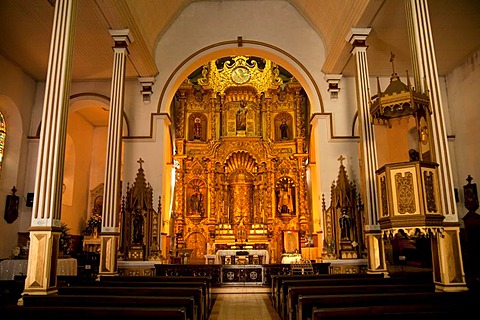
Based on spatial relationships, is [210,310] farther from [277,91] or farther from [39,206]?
[277,91]

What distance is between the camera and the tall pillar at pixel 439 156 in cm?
684

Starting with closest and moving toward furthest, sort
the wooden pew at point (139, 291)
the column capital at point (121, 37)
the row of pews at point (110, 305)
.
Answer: the row of pews at point (110, 305) → the wooden pew at point (139, 291) → the column capital at point (121, 37)

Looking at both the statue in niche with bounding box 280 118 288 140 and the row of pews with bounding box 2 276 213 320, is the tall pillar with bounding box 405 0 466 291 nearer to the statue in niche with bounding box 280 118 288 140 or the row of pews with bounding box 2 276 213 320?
the row of pews with bounding box 2 276 213 320

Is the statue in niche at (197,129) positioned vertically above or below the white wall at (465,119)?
above

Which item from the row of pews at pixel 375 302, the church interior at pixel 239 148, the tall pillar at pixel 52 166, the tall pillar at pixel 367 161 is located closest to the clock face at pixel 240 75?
the church interior at pixel 239 148

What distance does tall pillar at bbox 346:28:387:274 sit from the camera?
9188 millimetres

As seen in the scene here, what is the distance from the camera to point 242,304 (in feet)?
31.6

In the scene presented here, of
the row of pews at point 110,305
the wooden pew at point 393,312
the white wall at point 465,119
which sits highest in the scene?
the white wall at point 465,119

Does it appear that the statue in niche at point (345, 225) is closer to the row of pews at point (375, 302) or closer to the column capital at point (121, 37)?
the row of pews at point (375, 302)

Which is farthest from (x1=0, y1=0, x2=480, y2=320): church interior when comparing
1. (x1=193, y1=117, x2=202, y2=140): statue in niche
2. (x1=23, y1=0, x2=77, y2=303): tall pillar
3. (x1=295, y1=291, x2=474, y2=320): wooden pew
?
(x1=193, y1=117, x2=202, y2=140): statue in niche

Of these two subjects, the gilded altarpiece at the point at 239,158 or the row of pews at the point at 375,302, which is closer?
the row of pews at the point at 375,302

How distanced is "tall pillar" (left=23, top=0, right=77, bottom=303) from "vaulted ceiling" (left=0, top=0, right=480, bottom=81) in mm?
2128

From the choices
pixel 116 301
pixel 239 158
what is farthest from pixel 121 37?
pixel 239 158

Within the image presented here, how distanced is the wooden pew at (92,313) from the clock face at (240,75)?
16587 mm
